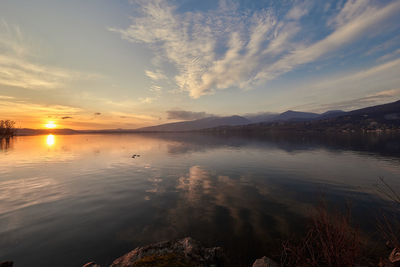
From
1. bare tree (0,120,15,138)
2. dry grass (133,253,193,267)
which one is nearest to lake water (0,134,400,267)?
dry grass (133,253,193,267)

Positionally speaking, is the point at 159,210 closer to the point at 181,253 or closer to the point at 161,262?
the point at 181,253

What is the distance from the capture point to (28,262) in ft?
30.2

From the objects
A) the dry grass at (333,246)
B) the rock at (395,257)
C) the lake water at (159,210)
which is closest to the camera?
the dry grass at (333,246)

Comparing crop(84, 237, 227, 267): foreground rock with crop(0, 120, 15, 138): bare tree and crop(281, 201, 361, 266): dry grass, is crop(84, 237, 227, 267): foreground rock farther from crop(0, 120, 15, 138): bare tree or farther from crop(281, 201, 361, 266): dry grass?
crop(0, 120, 15, 138): bare tree

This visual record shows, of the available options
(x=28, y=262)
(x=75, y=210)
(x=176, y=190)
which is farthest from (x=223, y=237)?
(x=75, y=210)

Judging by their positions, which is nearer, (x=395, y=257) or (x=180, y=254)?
(x=180, y=254)

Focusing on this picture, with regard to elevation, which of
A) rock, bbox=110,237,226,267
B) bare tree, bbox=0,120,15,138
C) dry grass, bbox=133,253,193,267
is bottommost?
rock, bbox=110,237,226,267

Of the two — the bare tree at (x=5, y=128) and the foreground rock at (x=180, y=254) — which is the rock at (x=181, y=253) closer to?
the foreground rock at (x=180, y=254)

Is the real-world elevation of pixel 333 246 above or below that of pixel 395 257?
above

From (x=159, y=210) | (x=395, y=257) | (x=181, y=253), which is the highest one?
(x=181, y=253)

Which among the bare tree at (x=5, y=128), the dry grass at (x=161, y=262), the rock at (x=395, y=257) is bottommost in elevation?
the rock at (x=395, y=257)

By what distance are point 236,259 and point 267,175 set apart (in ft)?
65.0

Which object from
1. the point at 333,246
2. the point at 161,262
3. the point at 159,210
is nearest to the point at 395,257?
the point at 333,246

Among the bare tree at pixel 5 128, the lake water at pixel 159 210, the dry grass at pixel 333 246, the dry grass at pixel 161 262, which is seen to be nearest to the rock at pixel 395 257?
the dry grass at pixel 333 246
